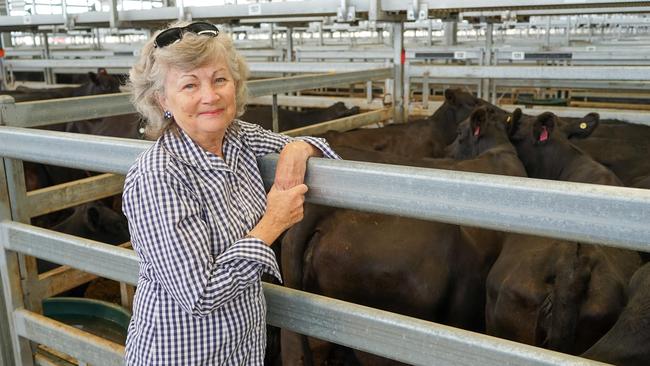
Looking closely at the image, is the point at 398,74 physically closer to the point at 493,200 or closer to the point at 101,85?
the point at 101,85

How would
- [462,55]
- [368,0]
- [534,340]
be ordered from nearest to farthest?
[534,340] → [368,0] → [462,55]

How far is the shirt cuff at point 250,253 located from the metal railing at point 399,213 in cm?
14

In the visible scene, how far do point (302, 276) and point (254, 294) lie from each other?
4.92 ft

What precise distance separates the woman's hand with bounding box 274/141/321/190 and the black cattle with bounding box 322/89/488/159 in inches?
109

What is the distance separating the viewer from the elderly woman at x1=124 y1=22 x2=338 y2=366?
1277 mm

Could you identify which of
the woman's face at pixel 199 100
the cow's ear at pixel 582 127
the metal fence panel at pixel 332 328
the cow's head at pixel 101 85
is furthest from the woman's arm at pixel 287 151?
the cow's head at pixel 101 85

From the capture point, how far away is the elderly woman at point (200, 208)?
4.19 ft

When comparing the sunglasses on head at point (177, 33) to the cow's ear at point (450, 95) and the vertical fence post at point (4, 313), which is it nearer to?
the vertical fence post at point (4, 313)

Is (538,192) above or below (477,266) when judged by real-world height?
above

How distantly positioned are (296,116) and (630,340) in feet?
16.2

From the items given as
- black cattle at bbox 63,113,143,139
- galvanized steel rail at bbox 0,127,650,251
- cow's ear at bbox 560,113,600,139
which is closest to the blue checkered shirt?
galvanized steel rail at bbox 0,127,650,251

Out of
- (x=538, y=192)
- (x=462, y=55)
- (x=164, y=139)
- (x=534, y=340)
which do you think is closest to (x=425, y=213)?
(x=538, y=192)

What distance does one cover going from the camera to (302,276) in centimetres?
290

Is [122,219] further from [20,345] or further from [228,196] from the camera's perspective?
[228,196]
